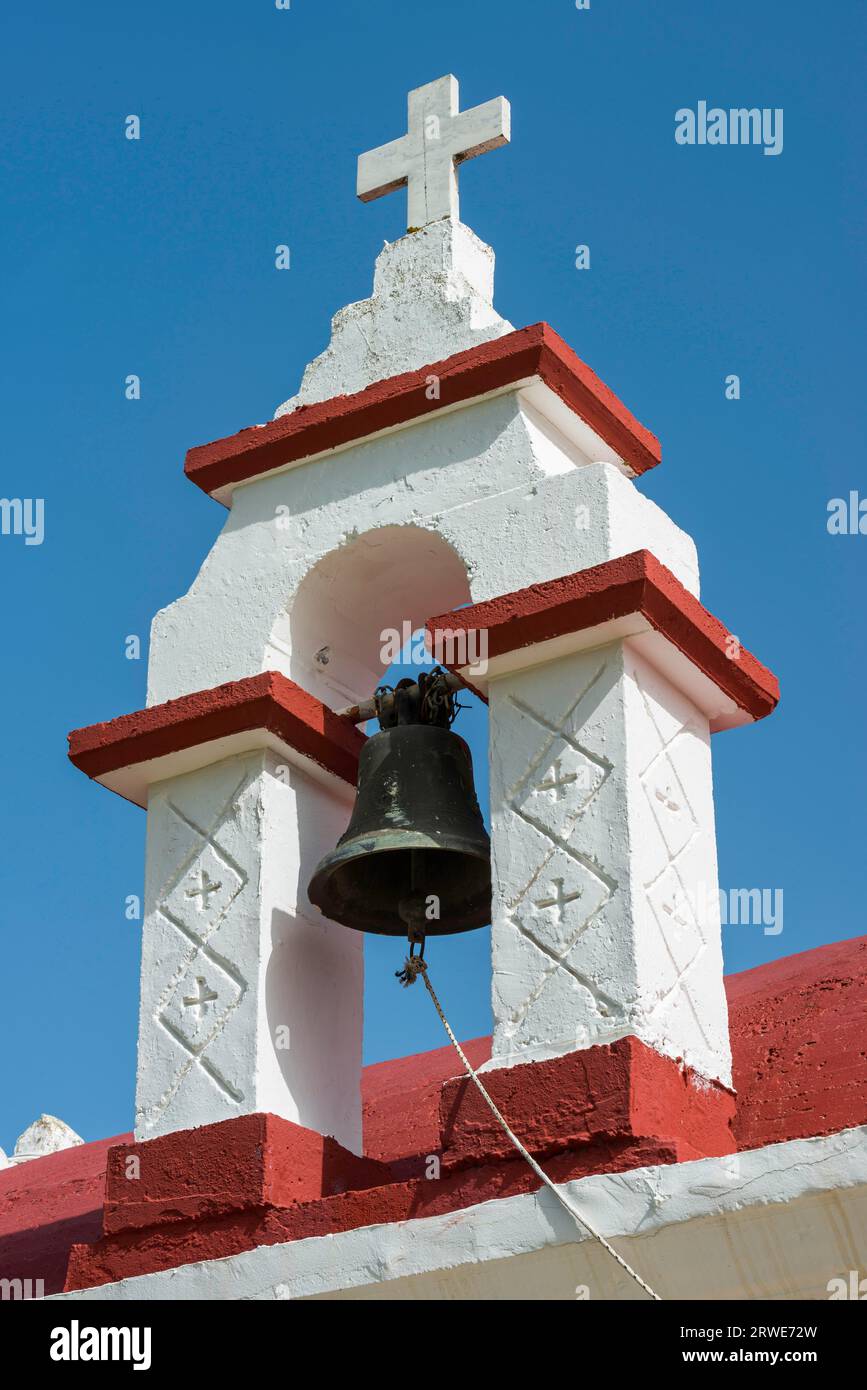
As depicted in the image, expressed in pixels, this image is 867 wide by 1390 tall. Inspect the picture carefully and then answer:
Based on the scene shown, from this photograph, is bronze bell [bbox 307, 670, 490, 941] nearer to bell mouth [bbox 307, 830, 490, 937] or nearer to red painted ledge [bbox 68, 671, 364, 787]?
bell mouth [bbox 307, 830, 490, 937]

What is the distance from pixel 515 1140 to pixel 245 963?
1.14m

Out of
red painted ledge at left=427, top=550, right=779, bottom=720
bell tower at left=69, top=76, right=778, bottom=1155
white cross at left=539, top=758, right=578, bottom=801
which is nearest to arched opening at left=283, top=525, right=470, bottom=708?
bell tower at left=69, top=76, right=778, bottom=1155

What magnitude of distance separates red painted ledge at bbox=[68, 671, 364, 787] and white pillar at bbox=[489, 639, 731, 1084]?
637 mm

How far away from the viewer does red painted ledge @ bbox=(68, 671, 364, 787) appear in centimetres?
749

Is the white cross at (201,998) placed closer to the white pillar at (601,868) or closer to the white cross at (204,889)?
the white cross at (204,889)

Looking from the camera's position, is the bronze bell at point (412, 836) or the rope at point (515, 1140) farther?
the bronze bell at point (412, 836)

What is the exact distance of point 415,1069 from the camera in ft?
29.7

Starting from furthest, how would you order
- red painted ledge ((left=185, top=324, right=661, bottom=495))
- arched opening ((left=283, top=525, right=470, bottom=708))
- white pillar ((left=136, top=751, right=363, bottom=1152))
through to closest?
arched opening ((left=283, top=525, right=470, bottom=708)), red painted ledge ((left=185, top=324, right=661, bottom=495)), white pillar ((left=136, top=751, right=363, bottom=1152))

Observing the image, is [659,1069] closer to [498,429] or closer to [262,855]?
[262,855]

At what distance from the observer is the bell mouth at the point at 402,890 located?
24.4 ft

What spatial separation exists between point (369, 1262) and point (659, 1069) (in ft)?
2.85

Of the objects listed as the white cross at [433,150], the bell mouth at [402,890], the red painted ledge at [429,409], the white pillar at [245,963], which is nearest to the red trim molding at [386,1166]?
the white pillar at [245,963]

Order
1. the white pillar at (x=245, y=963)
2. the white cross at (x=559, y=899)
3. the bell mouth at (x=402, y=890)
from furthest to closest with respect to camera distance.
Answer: the bell mouth at (x=402, y=890), the white pillar at (x=245, y=963), the white cross at (x=559, y=899)
